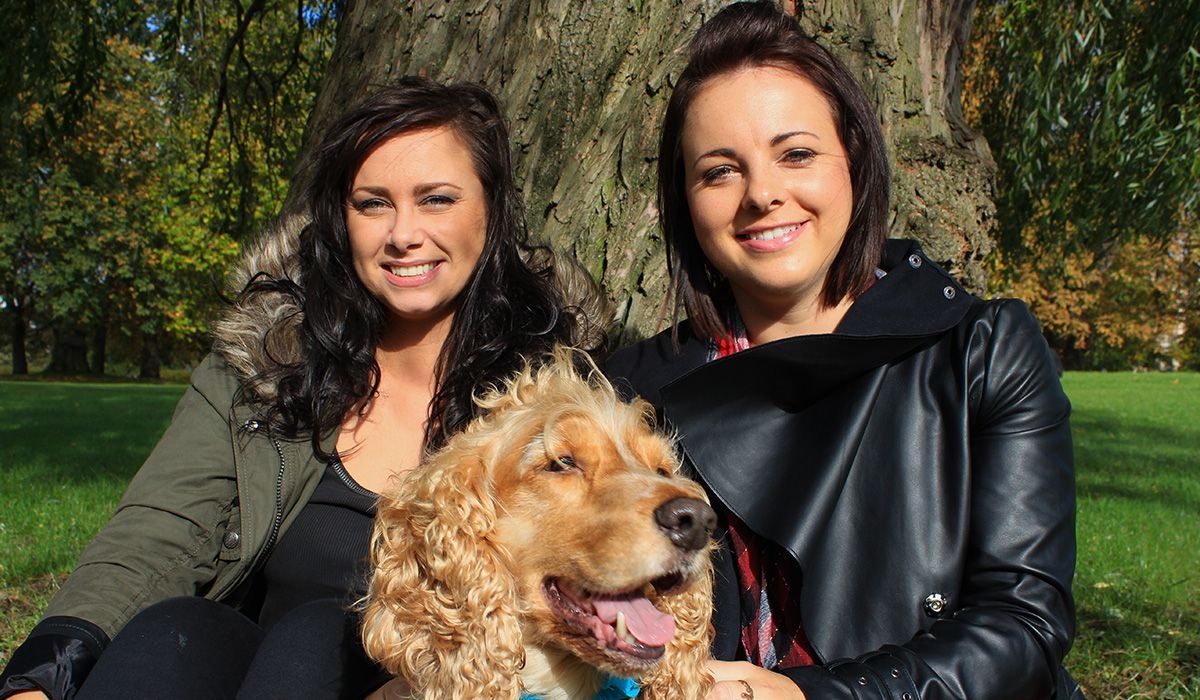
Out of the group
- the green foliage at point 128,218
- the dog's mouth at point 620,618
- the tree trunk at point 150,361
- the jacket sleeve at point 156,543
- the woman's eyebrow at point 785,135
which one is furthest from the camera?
the tree trunk at point 150,361

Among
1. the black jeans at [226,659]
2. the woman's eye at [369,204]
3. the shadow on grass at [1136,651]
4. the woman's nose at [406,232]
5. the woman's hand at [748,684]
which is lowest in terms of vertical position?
the shadow on grass at [1136,651]

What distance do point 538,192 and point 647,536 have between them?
8.10 feet

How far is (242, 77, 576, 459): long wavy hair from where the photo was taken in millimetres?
3607

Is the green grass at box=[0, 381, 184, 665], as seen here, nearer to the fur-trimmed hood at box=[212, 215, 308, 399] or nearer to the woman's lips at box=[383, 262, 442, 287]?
the fur-trimmed hood at box=[212, 215, 308, 399]

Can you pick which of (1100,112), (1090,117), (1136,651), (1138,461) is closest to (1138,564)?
(1136,651)

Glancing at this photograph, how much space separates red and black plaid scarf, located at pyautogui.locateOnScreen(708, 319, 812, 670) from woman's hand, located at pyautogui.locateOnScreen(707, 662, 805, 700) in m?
0.20

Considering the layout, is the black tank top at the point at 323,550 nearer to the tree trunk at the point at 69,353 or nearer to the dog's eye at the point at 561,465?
the dog's eye at the point at 561,465

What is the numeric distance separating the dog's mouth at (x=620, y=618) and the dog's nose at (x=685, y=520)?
0.47 ft

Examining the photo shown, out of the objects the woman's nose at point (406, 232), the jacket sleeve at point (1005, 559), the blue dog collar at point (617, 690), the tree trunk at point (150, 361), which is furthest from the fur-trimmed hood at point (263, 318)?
the tree trunk at point (150, 361)

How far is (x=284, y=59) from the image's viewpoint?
441 inches

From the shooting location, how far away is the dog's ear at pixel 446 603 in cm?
256

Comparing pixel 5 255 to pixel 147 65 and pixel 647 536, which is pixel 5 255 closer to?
pixel 147 65

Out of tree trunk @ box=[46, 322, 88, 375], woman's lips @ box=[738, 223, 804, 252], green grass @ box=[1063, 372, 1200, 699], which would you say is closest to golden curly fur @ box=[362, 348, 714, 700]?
woman's lips @ box=[738, 223, 804, 252]

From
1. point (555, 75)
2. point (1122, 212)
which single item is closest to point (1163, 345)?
point (1122, 212)
